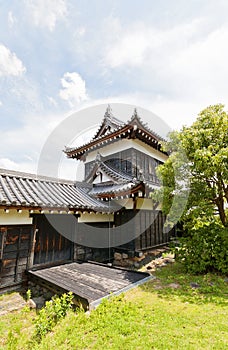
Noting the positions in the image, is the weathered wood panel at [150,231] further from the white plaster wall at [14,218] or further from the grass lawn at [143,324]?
the white plaster wall at [14,218]

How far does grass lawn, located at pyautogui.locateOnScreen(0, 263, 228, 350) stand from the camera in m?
3.29

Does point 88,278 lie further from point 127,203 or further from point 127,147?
point 127,147

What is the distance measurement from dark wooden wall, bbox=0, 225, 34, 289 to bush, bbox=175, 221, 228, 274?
5.89 meters

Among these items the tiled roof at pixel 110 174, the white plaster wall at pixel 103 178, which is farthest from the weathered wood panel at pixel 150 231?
the white plaster wall at pixel 103 178

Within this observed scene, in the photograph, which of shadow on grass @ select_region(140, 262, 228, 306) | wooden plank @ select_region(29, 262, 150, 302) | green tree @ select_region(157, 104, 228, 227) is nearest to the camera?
shadow on grass @ select_region(140, 262, 228, 306)

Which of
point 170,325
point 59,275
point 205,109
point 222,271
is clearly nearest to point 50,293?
point 59,275

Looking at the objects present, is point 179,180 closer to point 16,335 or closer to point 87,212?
point 87,212

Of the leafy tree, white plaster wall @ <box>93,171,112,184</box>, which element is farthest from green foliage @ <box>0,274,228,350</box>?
white plaster wall @ <box>93,171,112,184</box>

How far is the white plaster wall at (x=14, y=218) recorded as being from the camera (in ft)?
21.1

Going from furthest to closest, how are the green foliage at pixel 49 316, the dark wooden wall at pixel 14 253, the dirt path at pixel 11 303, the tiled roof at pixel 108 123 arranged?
the tiled roof at pixel 108 123
the dark wooden wall at pixel 14 253
the dirt path at pixel 11 303
the green foliage at pixel 49 316

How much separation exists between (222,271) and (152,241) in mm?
4634

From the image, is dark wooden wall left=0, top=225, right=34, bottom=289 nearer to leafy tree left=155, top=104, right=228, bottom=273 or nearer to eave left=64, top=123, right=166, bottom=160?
leafy tree left=155, top=104, right=228, bottom=273

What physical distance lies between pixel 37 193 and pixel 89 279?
4.03 m

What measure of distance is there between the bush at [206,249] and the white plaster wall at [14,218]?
6053mm
